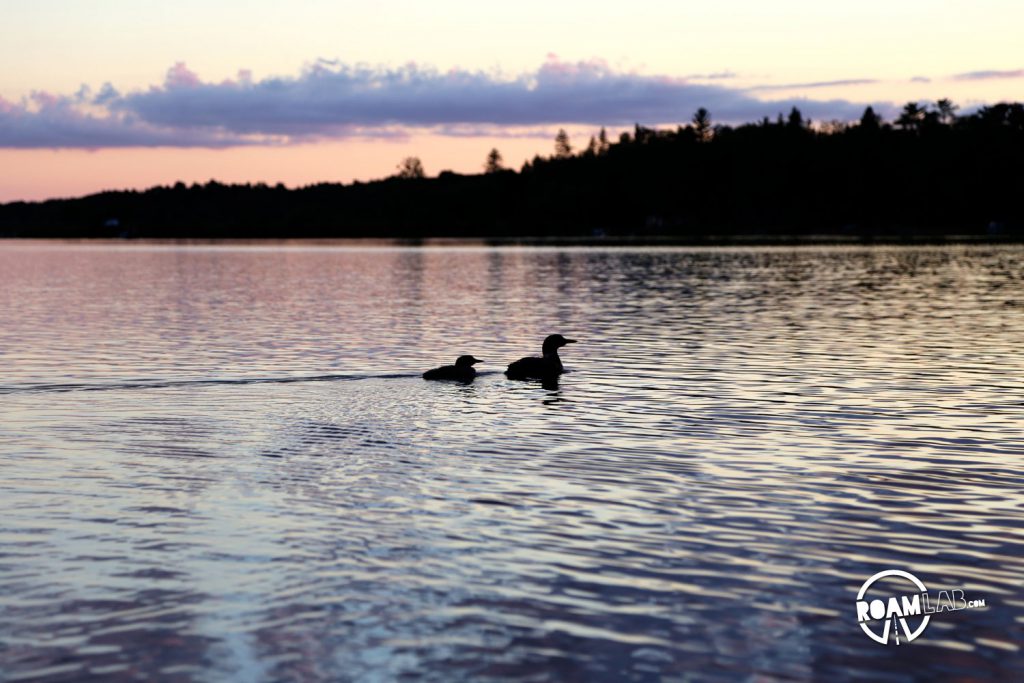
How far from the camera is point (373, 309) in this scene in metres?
59.1

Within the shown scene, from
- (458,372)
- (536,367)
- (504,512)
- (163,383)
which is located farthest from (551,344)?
(504,512)

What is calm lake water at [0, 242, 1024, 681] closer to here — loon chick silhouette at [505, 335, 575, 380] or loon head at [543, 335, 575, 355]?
loon chick silhouette at [505, 335, 575, 380]

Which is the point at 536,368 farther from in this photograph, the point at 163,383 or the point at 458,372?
the point at 163,383

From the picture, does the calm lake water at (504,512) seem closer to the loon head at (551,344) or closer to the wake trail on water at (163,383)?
the wake trail on water at (163,383)

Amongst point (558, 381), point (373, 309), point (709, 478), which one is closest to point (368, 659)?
point (709, 478)

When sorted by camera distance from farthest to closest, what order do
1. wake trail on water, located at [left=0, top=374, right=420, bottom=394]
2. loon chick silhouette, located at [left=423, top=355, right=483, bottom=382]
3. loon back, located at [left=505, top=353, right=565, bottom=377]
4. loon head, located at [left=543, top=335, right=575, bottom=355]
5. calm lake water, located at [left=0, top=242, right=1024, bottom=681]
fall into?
loon head, located at [left=543, top=335, right=575, bottom=355]
loon back, located at [left=505, top=353, right=565, bottom=377]
loon chick silhouette, located at [left=423, top=355, right=483, bottom=382]
wake trail on water, located at [left=0, top=374, right=420, bottom=394]
calm lake water, located at [left=0, top=242, right=1024, bottom=681]

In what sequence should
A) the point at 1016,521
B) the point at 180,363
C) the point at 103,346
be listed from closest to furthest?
the point at 1016,521
the point at 180,363
the point at 103,346

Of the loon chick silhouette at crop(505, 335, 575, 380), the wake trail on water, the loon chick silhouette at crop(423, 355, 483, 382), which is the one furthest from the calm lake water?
the loon chick silhouette at crop(423, 355, 483, 382)

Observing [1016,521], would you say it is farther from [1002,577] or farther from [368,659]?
[368,659]

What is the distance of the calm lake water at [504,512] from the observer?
1087 cm

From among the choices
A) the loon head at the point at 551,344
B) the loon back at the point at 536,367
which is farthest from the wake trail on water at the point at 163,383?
the loon head at the point at 551,344

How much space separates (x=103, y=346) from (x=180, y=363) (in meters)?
6.35

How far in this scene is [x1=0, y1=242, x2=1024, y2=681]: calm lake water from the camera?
428 inches

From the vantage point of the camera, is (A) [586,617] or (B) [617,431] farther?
(B) [617,431]
